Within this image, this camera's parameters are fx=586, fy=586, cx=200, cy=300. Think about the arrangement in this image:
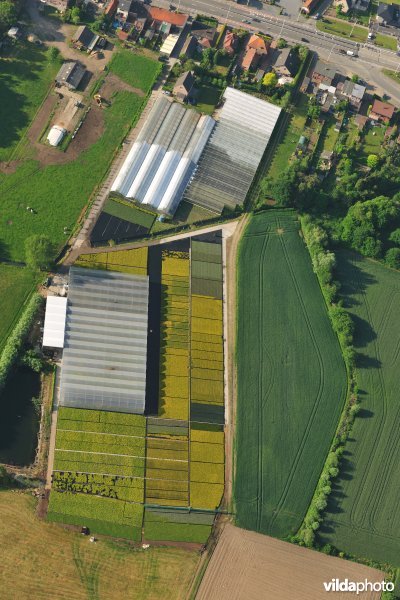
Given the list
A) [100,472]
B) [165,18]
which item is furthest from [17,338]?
[165,18]

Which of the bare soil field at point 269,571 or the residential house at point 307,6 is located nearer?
the bare soil field at point 269,571

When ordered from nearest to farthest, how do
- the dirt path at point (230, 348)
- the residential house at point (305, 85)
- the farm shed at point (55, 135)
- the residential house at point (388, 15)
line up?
the dirt path at point (230, 348) < the farm shed at point (55, 135) < the residential house at point (305, 85) < the residential house at point (388, 15)

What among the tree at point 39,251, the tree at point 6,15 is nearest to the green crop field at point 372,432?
the tree at point 39,251

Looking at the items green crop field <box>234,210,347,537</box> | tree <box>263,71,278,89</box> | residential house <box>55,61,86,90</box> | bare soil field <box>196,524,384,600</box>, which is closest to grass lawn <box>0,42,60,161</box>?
residential house <box>55,61,86,90</box>

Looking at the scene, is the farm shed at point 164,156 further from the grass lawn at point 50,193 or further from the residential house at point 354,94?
the residential house at point 354,94

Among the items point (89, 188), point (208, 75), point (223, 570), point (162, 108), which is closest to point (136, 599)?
point (223, 570)

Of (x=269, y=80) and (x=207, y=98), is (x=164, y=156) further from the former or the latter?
(x=269, y=80)
